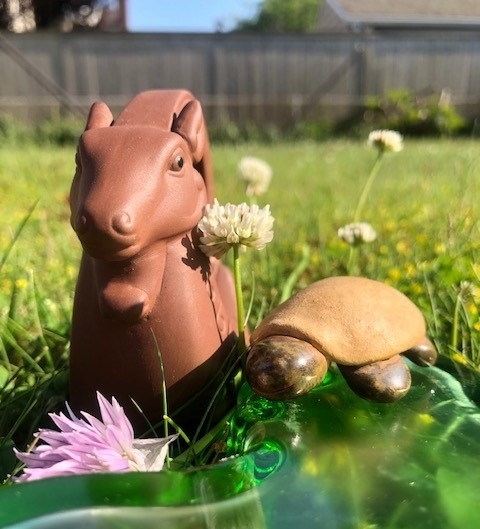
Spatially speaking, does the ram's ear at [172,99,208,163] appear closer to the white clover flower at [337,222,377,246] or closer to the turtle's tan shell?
the turtle's tan shell

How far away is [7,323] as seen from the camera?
1116 millimetres

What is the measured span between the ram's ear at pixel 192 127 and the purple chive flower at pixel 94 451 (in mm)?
344

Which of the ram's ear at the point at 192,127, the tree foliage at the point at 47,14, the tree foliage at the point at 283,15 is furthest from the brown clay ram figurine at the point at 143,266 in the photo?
the tree foliage at the point at 283,15

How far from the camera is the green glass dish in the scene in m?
0.50

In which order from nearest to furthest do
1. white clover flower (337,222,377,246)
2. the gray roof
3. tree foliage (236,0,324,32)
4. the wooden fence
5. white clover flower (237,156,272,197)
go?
white clover flower (337,222,377,246) → white clover flower (237,156,272,197) → the wooden fence → the gray roof → tree foliage (236,0,324,32)

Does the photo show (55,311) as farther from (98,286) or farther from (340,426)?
(340,426)

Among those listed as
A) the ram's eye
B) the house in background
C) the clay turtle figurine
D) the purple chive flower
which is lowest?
the house in background

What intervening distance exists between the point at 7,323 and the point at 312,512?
76cm

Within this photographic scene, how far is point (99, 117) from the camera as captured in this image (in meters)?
0.82

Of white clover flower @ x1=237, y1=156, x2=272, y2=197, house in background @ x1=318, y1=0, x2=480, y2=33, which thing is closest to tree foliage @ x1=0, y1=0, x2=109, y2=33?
house in background @ x1=318, y1=0, x2=480, y2=33

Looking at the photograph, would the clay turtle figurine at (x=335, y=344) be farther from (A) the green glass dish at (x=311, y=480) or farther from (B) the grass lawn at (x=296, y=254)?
(B) the grass lawn at (x=296, y=254)

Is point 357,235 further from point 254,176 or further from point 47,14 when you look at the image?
point 47,14

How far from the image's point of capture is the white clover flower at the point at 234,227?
0.77m

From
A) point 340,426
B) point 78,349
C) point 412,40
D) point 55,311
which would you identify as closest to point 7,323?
point 55,311
